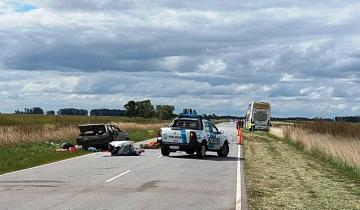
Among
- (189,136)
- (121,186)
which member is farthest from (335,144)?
(121,186)

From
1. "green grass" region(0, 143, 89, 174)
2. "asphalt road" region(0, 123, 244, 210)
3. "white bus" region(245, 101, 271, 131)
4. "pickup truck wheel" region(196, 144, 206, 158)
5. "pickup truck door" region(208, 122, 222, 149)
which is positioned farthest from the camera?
"white bus" region(245, 101, 271, 131)

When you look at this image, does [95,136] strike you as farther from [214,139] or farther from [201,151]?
[201,151]

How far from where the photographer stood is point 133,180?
660 inches

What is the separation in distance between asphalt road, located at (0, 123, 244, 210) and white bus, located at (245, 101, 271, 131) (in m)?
A: 45.2

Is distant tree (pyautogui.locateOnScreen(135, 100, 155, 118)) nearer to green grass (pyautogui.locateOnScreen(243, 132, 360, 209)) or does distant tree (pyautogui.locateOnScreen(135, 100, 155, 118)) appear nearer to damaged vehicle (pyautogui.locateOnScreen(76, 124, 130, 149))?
damaged vehicle (pyautogui.locateOnScreen(76, 124, 130, 149))

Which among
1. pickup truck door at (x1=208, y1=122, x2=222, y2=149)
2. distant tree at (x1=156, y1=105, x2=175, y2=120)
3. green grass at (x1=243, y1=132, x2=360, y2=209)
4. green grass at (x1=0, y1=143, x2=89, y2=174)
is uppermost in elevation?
distant tree at (x1=156, y1=105, x2=175, y2=120)

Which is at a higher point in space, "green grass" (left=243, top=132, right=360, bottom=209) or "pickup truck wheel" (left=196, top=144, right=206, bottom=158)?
"pickup truck wheel" (left=196, top=144, right=206, bottom=158)

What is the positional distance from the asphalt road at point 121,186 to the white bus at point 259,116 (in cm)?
4520

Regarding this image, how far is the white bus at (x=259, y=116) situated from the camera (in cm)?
6750

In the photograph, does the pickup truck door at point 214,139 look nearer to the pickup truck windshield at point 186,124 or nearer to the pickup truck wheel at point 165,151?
the pickup truck windshield at point 186,124

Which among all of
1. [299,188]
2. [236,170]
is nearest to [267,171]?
[236,170]

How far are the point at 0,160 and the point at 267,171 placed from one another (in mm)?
10749

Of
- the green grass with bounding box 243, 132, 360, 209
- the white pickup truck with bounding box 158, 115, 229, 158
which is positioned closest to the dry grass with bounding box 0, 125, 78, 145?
the white pickup truck with bounding box 158, 115, 229, 158

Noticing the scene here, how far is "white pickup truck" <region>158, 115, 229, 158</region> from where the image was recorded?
26.6 m
